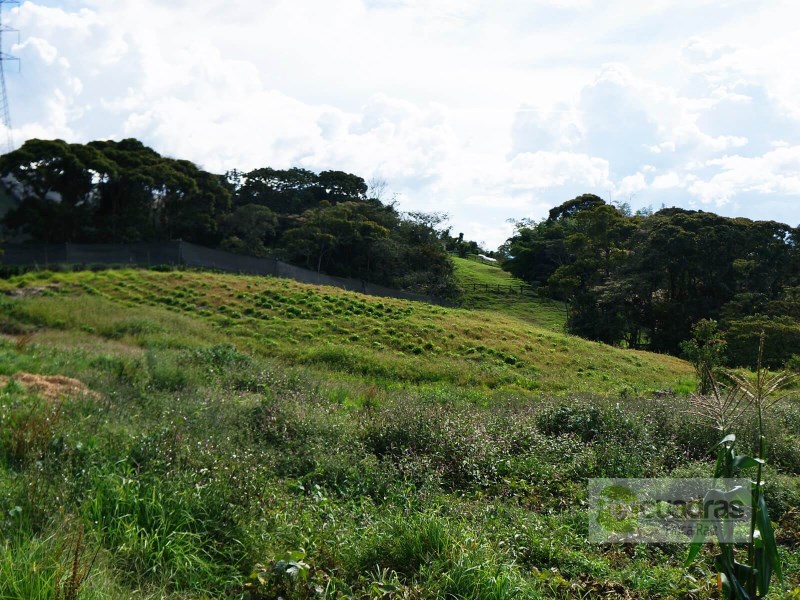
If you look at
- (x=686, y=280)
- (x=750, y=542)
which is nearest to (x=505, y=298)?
(x=686, y=280)

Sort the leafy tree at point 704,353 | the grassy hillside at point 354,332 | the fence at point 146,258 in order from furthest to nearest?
the fence at point 146,258
the grassy hillside at point 354,332
the leafy tree at point 704,353

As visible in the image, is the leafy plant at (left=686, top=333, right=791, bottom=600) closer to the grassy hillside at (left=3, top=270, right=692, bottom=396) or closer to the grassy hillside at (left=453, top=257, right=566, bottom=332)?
the grassy hillside at (left=3, top=270, right=692, bottom=396)

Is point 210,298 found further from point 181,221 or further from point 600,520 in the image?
point 600,520

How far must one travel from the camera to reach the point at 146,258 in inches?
1281

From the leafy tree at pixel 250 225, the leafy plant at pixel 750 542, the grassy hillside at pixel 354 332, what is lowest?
the grassy hillside at pixel 354 332

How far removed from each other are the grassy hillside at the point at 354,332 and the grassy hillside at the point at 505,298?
18.1m

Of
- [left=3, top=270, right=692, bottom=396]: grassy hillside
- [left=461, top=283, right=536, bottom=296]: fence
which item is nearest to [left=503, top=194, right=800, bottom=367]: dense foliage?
[left=3, top=270, right=692, bottom=396]: grassy hillside

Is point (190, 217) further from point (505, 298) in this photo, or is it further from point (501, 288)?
point (501, 288)

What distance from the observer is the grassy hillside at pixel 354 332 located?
17.9 metres

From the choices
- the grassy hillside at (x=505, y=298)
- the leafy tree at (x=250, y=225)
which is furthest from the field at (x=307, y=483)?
the grassy hillside at (x=505, y=298)

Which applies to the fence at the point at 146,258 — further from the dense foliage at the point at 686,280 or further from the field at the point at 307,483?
the field at the point at 307,483

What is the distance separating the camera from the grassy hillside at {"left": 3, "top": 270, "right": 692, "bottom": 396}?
1794cm

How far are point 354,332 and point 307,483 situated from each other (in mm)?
16718

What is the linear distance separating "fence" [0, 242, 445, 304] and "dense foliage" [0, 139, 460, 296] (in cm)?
491
